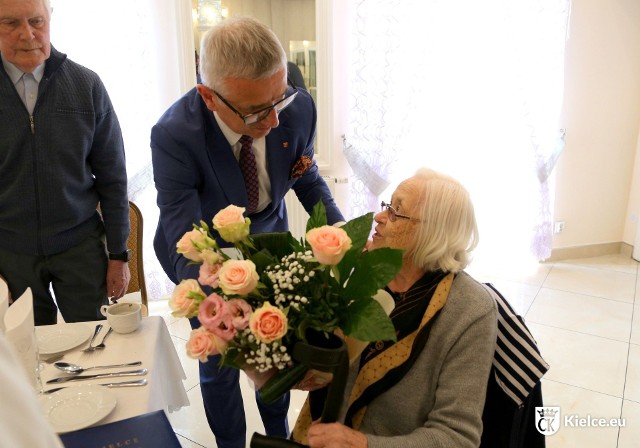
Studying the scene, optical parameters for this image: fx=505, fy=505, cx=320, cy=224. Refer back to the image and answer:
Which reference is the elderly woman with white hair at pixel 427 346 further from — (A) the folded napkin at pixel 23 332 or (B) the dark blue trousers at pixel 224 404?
(A) the folded napkin at pixel 23 332

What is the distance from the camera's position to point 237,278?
2.96 feet

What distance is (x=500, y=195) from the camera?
13.5ft

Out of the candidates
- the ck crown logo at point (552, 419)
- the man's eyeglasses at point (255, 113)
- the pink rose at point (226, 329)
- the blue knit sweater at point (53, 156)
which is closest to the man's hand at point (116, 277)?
the blue knit sweater at point (53, 156)

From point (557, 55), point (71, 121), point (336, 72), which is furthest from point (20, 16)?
point (557, 55)

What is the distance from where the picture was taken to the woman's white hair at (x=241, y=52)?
4.42ft

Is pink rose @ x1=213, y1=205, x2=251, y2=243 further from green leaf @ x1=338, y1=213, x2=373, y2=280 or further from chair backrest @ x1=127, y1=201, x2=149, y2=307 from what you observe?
chair backrest @ x1=127, y1=201, x2=149, y2=307

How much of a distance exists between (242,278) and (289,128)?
3.19ft

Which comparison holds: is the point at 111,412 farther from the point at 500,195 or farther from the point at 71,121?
the point at 500,195

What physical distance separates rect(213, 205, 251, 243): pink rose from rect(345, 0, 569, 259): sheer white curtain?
2.75 m

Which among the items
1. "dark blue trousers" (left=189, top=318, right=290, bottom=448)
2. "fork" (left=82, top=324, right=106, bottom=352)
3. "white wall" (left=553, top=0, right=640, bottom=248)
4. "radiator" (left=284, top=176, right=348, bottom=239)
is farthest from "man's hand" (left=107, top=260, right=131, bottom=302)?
"white wall" (left=553, top=0, right=640, bottom=248)

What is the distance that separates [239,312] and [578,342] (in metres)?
2.78

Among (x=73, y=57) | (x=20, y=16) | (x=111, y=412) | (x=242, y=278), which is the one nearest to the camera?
(x=242, y=278)

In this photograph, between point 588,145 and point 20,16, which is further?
point 588,145

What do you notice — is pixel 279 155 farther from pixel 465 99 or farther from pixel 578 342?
pixel 465 99
